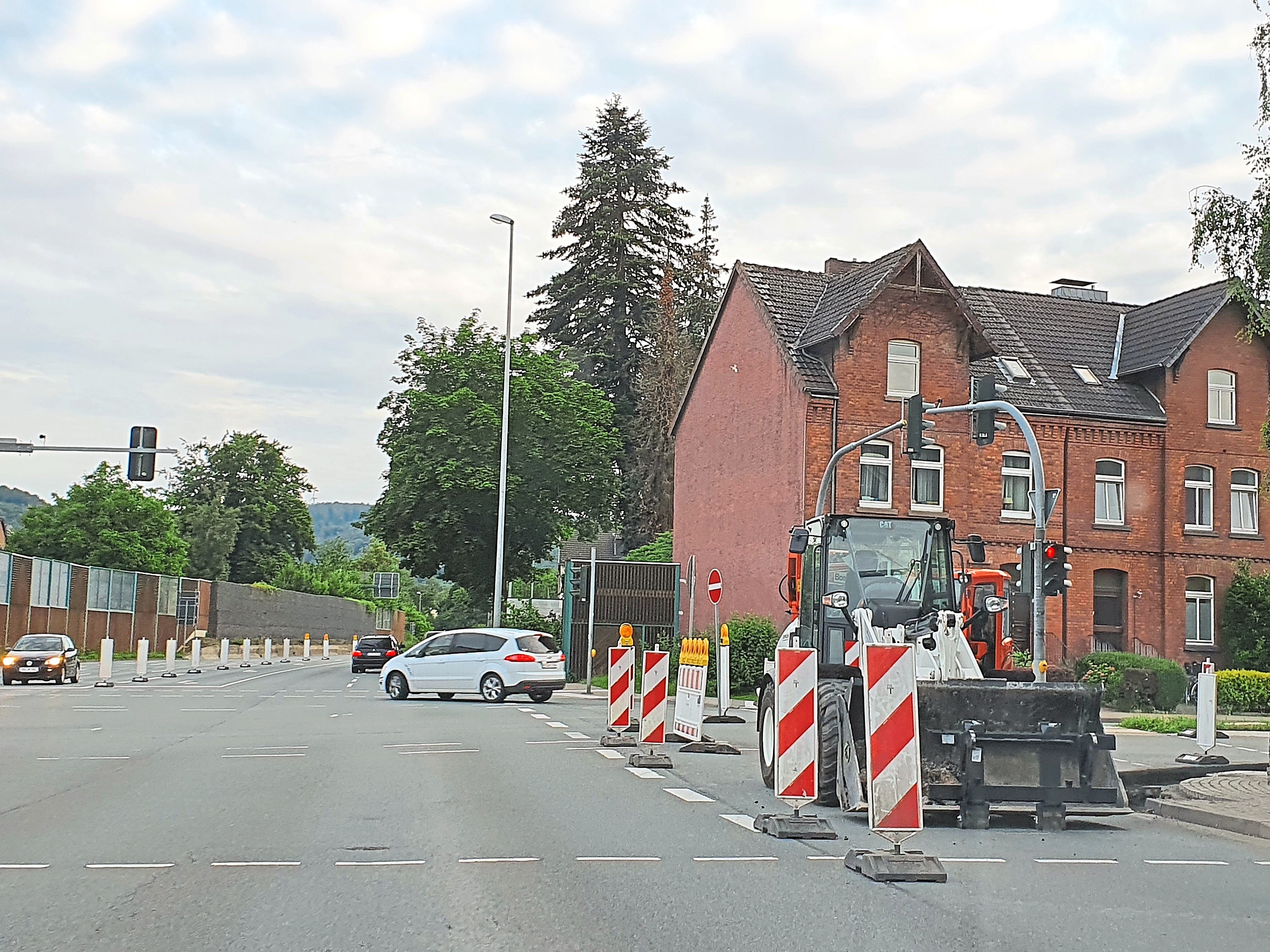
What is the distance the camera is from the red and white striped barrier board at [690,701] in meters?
16.7

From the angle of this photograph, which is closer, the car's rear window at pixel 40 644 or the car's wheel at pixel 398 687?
the car's wheel at pixel 398 687

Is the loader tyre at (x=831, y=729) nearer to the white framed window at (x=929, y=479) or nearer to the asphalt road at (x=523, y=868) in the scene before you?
the asphalt road at (x=523, y=868)

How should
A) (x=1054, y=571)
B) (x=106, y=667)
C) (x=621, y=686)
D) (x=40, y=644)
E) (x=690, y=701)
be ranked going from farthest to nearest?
(x=40, y=644)
(x=106, y=667)
(x=1054, y=571)
(x=621, y=686)
(x=690, y=701)

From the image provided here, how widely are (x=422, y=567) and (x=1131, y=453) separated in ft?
83.3

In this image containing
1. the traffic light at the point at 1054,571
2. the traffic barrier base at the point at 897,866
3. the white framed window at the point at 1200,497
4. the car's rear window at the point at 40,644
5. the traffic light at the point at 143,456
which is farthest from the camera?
the white framed window at the point at 1200,497

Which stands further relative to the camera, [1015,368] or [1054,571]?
[1015,368]

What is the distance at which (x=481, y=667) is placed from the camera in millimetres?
30391

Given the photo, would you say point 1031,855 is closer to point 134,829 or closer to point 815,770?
point 815,770

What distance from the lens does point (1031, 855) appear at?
9562 mm

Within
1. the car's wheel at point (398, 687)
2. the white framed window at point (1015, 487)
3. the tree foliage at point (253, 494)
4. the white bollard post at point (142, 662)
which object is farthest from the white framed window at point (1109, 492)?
the tree foliage at point (253, 494)

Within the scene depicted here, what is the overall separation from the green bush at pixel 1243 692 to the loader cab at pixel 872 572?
21.2 metres

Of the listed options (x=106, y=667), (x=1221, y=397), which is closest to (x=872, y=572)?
(x=106, y=667)

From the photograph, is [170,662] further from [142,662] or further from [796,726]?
[796,726]

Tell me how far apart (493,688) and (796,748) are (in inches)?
813
